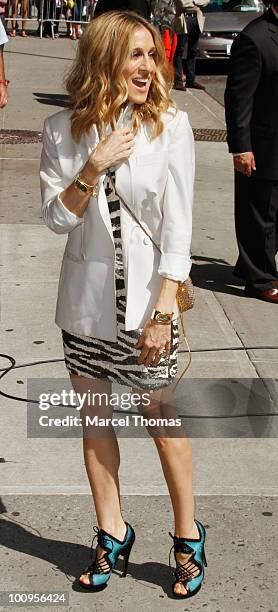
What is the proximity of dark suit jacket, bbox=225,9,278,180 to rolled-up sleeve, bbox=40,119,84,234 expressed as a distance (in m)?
3.34

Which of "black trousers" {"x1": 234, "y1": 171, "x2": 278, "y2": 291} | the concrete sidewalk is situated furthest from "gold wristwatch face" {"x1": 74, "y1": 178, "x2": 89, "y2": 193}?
"black trousers" {"x1": 234, "y1": 171, "x2": 278, "y2": 291}

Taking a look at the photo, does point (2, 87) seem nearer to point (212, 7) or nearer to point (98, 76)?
point (98, 76)

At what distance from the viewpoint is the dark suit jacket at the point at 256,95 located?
21.4ft

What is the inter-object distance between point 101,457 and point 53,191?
2.78ft

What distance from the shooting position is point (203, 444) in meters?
4.84

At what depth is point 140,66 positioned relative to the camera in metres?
3.30

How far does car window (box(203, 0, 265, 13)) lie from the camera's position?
18.4 m

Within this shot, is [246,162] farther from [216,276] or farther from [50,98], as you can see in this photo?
[50,98]

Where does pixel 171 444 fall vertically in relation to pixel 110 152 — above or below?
below

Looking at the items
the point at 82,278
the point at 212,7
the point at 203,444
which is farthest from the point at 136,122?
the point at 212,7

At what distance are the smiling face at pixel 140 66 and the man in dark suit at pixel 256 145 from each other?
3.32 m

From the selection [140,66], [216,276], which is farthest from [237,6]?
[140,66]

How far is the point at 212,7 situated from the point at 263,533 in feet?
51.6

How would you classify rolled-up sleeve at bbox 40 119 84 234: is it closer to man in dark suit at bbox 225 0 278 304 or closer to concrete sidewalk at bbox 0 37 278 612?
concrete sidewalk at bbox 0 37 278 612
